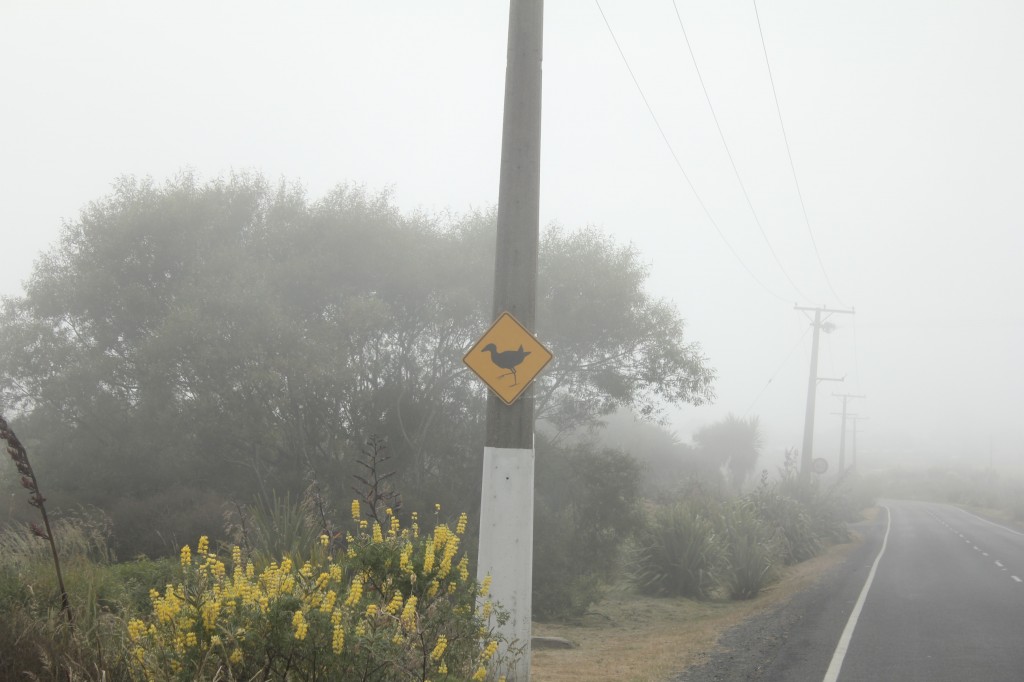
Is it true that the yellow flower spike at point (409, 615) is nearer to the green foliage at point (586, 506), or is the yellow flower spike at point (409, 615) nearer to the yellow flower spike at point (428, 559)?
A: the yellow flower spike at point (428, 559)

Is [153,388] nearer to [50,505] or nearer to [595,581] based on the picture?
[50,505]

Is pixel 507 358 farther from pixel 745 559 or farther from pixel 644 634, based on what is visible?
pixel 745 559

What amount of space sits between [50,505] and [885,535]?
28812 mm

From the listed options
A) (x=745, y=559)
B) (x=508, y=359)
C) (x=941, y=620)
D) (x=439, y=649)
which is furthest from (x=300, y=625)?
(x=745, y=559)

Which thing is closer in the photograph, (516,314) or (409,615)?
(409,615)

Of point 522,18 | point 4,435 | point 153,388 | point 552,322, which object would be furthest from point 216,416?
point 4,435

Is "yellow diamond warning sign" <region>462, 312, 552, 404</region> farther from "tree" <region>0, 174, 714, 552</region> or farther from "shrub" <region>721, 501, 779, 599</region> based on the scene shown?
"shrub" <region>721, 501, 779, 599</region>

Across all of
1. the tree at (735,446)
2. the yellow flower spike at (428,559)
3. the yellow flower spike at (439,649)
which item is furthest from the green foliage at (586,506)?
the tree at (735,446)

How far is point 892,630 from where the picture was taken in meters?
12.4

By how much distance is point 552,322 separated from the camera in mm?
21219

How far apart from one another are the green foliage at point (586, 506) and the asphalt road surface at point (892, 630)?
374 centimetres

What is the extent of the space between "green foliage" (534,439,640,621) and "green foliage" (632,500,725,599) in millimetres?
529

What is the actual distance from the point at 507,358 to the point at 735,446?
5494 centimetres

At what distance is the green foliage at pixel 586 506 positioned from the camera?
1811 centimetres
